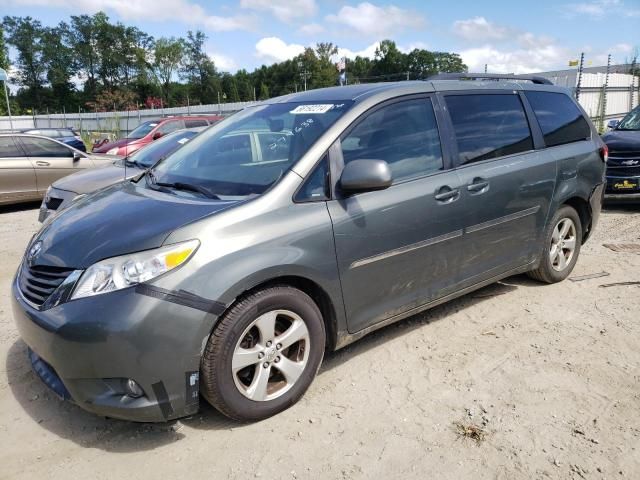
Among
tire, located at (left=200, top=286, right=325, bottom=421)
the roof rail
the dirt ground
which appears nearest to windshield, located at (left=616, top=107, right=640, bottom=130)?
the roof rail

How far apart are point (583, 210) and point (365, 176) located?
2952 mm

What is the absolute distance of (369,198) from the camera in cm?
309

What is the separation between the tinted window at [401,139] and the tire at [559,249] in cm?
158

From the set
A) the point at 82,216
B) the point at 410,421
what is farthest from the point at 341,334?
the point at 82,216

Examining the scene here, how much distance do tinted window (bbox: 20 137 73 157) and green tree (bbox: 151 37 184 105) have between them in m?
89.3

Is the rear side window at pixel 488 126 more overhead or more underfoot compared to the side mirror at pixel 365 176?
more overhead

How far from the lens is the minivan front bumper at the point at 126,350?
233 centimetres

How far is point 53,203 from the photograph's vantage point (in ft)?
21.1

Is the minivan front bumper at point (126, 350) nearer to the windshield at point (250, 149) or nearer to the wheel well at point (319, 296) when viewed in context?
the wheel well at point (319, 296)

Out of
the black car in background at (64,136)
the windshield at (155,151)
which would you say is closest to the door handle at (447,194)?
the windshield at (155,151)

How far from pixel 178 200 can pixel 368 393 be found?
1596mm

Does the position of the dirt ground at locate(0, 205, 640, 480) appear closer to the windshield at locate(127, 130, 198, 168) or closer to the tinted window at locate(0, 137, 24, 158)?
the windshield at locate(127, 130, 198, 168)

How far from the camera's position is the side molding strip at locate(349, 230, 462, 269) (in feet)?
9.98

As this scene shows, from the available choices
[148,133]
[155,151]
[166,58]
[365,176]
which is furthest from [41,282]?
[166,58]
